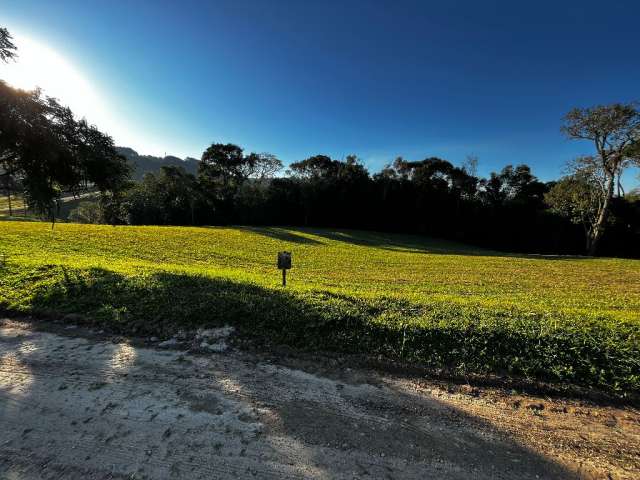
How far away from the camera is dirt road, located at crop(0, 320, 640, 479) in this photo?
2752 millimetres

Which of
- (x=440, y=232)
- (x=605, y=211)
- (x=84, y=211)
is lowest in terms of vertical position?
(x=84, y=211)

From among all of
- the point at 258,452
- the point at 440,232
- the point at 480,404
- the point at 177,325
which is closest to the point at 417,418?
the point at 480,404

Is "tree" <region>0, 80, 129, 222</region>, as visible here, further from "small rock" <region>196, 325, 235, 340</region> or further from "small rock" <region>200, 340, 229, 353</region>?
"small rock" <region>200, 340, 229, 353</region>

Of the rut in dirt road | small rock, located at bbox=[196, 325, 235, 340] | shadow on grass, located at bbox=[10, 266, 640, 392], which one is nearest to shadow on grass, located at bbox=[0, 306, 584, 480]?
the rut in dirt road

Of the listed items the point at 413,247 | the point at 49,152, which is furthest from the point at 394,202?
the point at 49,152

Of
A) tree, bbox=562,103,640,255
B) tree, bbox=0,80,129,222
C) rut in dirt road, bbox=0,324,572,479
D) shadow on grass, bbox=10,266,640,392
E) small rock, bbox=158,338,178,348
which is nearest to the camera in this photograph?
rut in dirt road, bbox=0,324,572,479

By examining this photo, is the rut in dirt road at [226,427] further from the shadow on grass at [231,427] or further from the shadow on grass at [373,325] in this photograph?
the shadow on grass at [373,325]

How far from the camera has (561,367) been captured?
4.36 metres

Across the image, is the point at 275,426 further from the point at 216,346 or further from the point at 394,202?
the point at 394,202

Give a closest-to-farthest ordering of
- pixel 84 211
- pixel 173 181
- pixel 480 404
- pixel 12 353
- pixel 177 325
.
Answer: pixel 480 404 < pixel 12 353 < pixel 177 325 < pixel 173 181 < pixel 84 211

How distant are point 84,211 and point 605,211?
8639 centimetres

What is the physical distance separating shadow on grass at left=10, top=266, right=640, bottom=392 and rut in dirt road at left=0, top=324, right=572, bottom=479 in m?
0.98

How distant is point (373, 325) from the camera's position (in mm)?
5414

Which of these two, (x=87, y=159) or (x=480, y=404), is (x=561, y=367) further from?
(x=87, y=159)
